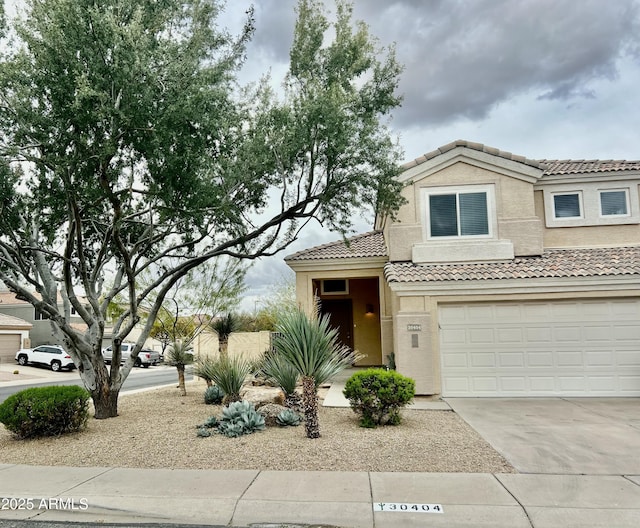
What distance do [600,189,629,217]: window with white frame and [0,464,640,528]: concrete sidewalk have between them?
34.0ft

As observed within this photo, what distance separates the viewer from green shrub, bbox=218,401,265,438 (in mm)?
8672

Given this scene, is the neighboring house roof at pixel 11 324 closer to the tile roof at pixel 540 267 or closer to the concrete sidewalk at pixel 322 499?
the tile roof at pixel 540 267

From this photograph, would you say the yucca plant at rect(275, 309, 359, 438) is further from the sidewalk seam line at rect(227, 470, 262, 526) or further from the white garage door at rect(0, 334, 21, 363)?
the white garage door at rect(0, 334, 21, 363)

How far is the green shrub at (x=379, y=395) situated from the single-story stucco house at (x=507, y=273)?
121 inches

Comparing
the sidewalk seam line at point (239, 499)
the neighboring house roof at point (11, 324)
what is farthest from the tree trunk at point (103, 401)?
the neighboring house roof at point (11, 324)

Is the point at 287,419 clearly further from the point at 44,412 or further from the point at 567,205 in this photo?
the point at 567,205

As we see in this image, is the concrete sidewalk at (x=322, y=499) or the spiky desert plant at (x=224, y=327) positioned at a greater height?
the spiky desert plant at (x=224, y=327)

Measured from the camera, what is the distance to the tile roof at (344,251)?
15.7 meters

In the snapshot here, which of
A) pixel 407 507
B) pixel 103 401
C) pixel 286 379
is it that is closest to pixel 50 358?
pixel 103 401

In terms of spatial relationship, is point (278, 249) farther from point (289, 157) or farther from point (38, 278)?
point (38, 278)

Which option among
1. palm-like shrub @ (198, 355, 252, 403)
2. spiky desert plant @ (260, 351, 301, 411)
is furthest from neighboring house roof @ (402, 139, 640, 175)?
palm-like shrub @ (198, 355, 252, 403)

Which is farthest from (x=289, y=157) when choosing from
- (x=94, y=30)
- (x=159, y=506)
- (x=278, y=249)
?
(x=159, y=506)

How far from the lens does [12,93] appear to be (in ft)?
28.6

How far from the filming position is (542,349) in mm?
12312
